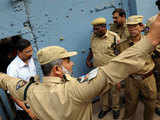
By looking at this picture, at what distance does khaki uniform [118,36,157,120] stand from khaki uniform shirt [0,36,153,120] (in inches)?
59.5

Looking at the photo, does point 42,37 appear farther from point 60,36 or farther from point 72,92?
point 72,92

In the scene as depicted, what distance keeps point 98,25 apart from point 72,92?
223cm

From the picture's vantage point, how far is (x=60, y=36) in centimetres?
337

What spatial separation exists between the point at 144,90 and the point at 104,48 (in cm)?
106

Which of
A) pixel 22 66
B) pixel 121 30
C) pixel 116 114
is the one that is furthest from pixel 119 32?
pixel 22 66

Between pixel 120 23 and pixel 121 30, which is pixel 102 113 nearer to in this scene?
pixel 121 30

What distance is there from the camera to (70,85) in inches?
50.7

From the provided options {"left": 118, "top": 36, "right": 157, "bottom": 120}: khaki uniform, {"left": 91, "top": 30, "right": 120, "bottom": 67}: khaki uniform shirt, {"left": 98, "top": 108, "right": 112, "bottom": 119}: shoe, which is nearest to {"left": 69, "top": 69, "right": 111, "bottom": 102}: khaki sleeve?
{"left": 118, "top": 36, "right": 157, "bottom": 120}: khaki uniform

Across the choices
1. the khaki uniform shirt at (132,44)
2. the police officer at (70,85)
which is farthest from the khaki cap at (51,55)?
the khaki uniform shirt at (132,44)

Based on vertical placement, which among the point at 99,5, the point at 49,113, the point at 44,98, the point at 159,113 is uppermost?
the point at 99,5

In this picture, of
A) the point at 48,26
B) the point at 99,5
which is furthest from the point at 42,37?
the point at 99,5

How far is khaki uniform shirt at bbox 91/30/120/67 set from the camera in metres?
3.19

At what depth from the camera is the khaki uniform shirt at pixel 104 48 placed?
10.5 ft

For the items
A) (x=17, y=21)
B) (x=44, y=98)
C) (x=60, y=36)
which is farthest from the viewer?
(x=60, y=36)
